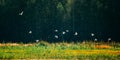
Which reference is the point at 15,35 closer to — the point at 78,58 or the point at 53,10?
the point at 53,10

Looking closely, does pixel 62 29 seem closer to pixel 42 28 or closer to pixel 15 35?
pixel 42 28

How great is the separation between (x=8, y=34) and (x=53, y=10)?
7.81 metres

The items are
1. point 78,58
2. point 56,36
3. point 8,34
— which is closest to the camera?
point 78,58

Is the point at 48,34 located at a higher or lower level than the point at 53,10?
lower

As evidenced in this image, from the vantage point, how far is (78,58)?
75.7 feet

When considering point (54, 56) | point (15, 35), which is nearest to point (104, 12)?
point (15, 35)

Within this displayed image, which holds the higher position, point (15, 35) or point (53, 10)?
point (53, 10)

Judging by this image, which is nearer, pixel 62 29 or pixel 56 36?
pixel 56 36

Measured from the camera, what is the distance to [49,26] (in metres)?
52.3

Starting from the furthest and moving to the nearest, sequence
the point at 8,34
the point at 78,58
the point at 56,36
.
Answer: the point at 8,34 < the point at 56,36 < the point at 78,58

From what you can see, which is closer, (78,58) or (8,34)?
(78,58)

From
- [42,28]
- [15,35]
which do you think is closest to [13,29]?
→ [15,35]

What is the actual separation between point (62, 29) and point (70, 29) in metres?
1.19

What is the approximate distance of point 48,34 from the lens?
2028 inches
